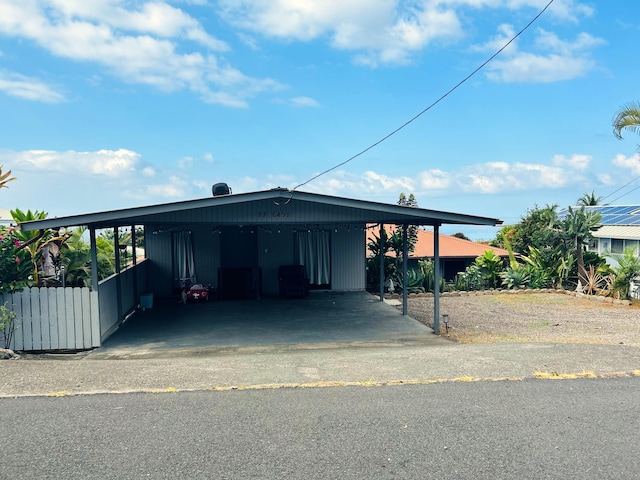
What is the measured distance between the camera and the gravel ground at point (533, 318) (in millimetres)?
9641

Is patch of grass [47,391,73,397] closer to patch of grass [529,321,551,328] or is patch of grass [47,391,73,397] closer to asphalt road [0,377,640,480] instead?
asphalt road [0,377,640,480]

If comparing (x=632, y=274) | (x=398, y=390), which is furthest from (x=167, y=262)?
(x=632, y=274)

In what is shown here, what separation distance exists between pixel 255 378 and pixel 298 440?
1897mm

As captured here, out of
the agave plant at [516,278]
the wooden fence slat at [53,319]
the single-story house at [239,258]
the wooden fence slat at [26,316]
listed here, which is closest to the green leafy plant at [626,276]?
the agave plant at [516,278]

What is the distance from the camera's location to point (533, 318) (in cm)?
1209

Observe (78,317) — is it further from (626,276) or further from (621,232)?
(621,232)

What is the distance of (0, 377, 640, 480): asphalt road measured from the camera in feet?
11.7

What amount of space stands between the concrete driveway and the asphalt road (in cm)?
394

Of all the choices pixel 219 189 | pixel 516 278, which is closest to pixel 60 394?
pixel 219 189

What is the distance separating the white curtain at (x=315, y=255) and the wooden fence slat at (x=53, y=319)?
847cm

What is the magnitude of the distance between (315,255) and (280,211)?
22.7ft

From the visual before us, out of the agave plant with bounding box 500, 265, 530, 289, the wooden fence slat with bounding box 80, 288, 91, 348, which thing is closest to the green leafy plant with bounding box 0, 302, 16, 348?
the wooden fence slat with bounding box 80, 288, 91, 348

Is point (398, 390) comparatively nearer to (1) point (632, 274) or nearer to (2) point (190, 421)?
(2) point (190, 421)

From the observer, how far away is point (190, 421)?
444 centimetres
